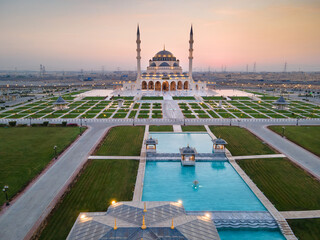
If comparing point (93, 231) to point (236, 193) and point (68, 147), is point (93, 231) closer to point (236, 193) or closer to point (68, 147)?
point (236, 193)

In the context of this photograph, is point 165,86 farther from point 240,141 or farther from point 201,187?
point 201,187

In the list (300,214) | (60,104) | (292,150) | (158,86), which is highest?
(158,86)

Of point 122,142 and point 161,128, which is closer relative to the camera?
point 122,142

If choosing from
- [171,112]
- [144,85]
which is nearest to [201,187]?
[171,112]

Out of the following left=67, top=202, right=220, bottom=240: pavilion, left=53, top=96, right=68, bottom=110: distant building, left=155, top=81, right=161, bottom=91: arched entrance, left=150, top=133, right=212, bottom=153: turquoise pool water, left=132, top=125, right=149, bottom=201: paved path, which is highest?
left=155, top=81, right=161, bottom=91: arched entrance

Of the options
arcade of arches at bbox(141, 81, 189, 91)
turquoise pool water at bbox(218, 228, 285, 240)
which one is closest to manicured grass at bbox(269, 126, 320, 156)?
turquoise pool water at bbox(218, 228, 285, 240)

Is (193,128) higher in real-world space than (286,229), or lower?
higher

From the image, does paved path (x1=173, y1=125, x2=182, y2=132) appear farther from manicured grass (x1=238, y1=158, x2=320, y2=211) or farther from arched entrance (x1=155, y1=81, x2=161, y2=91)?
arched entrance (x1=155, y1=81, x2=161, y2=91)
